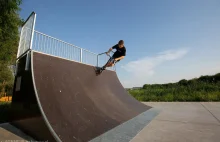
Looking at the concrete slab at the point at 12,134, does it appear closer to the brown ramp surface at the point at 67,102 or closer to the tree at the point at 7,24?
the brown ramp surface at the point at 67,102

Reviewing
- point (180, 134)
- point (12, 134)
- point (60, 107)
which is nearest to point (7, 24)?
point (12, 134)

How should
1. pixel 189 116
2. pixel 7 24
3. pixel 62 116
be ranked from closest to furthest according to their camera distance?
1. pixel 62 116
2. pixel 189 116
3. pixel 7 24

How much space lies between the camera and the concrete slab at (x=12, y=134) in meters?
3.18

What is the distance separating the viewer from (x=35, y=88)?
3.33 m

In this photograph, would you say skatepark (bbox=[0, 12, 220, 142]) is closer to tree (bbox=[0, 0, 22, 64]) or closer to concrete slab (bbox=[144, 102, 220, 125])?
concrete slab (bbox=[144, 102, 220, 125])

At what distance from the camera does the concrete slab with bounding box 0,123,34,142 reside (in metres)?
3.18

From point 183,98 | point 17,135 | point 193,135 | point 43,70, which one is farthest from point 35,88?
point 183,98

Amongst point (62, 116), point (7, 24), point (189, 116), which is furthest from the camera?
point (7, 24)

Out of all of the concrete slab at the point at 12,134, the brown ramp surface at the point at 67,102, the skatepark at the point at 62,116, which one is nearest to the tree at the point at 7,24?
the skatepark at the point at 62,116

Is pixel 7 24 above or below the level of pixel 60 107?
above

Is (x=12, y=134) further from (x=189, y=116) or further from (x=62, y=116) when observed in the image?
(x=189, y=116)

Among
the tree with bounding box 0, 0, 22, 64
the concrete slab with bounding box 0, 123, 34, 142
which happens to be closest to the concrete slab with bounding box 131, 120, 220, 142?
the concrete slab with bounding box 0, 123, 34, 142

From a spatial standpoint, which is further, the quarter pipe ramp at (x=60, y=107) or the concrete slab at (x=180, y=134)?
the concrete slab at (x=180, y=134)

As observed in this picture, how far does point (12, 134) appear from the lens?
3.46 meters
